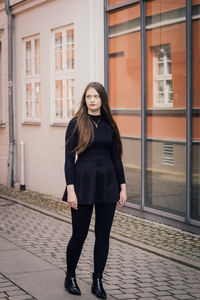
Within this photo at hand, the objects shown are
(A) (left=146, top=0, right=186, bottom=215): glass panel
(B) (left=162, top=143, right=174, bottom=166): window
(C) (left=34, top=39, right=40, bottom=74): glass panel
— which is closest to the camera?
(A) (left=146, top=0, right=186, bottom=215): glass panel

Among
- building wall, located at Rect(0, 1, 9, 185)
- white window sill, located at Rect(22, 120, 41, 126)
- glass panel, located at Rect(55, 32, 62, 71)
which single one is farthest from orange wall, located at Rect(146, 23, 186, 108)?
building wall, located at Rect(0, 1, 9, 185)

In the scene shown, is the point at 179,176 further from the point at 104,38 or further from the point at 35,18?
the point at 35,18

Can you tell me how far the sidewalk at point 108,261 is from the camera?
19.6 feet

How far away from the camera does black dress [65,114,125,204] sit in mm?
5738

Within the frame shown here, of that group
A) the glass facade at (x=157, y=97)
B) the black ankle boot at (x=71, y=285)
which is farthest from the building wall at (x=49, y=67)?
the black ankle boot at (x=71, y=285)

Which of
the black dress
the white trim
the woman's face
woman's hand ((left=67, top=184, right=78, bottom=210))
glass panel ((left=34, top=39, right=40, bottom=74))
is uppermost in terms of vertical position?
glass panel ((left=34, top=39, right=40, bottom=74))

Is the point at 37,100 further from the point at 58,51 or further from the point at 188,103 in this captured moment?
the point at 188,103

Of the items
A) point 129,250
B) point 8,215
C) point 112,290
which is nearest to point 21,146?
point 8,215

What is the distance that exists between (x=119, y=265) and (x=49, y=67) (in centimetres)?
712

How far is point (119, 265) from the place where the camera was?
705 centimetres

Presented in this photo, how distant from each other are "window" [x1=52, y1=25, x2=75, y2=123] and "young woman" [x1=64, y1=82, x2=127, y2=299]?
681 centimetres

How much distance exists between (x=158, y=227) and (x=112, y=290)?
3.40 metres

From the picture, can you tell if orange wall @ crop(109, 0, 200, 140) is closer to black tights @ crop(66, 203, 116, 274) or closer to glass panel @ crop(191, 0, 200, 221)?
glass panel @ crop(191, 0, 200, 221)

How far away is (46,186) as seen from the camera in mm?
13562
